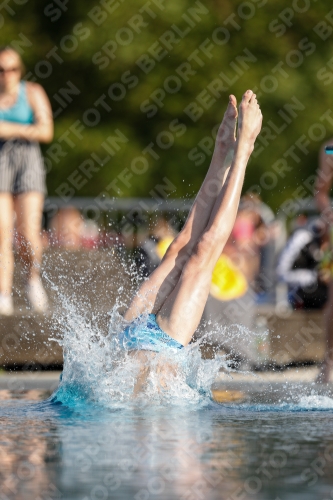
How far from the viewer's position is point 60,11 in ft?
63.4

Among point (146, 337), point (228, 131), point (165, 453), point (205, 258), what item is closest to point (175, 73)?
point (228, 131)

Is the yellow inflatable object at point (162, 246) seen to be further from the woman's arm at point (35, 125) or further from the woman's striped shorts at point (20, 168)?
the woman's arm at point (35, 125)

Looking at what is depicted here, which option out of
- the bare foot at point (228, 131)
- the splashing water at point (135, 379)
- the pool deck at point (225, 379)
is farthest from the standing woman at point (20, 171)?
the bare foot at point (228, 131)

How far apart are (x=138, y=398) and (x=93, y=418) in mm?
554

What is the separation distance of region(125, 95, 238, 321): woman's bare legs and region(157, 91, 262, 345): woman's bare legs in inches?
3.1

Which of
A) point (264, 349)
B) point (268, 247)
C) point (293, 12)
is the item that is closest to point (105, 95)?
point (293, 12)

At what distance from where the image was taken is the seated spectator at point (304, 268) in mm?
10586

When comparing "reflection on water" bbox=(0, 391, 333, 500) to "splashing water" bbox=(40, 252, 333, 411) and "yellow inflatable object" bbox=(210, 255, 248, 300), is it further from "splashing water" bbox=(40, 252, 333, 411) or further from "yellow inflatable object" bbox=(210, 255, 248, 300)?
"yellow inflatable object" bbox=(210, 255, 248, 300)

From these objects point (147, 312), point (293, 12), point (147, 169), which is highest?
point (293, 12)

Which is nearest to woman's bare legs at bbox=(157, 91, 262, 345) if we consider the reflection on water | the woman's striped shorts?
the reflection on water

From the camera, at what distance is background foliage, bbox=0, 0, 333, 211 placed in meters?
18.7

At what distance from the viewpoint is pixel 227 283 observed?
9.62 meters

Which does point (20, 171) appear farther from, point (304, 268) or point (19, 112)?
point (304, 268)

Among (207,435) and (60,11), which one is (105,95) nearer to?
(60,11)
